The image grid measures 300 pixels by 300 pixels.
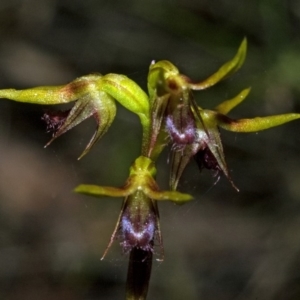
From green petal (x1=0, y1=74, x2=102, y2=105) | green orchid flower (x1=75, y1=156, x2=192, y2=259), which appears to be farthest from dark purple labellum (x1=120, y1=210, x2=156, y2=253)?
green petal (x1=0, y1=74, x2=102, y2=105)

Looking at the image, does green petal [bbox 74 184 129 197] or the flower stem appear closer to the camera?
green petal [bbox 74 184 129 197]

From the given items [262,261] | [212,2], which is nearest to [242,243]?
[262,261]

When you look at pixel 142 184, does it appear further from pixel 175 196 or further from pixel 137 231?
pixel 175 196

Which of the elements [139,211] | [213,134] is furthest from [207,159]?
[139,211]

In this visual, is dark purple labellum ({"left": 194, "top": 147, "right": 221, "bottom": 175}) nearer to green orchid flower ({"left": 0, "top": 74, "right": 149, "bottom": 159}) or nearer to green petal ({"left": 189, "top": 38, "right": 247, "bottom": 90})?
green orchid flower ({"left": 0, "top": 74, "right": 149, "bottom": 159})

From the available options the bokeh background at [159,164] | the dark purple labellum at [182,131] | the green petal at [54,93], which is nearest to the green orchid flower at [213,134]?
the dark purple labellum at [182,131]

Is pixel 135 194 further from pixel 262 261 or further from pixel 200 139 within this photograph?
pixel 262 261

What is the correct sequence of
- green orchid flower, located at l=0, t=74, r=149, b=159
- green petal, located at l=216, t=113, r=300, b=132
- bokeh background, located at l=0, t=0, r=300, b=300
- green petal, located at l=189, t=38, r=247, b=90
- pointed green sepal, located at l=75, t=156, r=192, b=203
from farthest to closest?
bokeh background, located at l=0, t=0, r=300, b=300 → green orchid flower, located at l=0, t=74, r=149, b=159 → green petal, located at l=216, t=113, r=300, b=132 → pointed green sepal, located at l=75, t=156, r=192, b=203 → green petal, located at l=189, t=38, r=247, b=90
